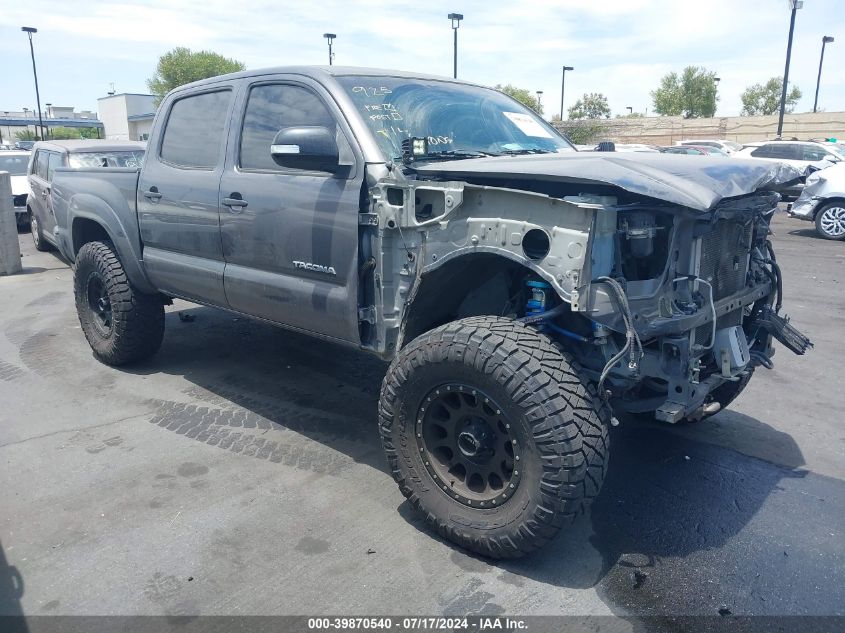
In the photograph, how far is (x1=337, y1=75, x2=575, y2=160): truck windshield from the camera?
11.8 feet

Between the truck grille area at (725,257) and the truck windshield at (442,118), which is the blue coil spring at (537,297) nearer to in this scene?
the truck grille area at (725,257)

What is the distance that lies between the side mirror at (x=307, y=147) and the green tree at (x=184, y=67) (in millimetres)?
51252

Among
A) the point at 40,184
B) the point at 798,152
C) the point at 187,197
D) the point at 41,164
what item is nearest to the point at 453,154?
the point at 187,197


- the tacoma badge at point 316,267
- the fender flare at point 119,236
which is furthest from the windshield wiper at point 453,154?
the fender flare at point 119,236

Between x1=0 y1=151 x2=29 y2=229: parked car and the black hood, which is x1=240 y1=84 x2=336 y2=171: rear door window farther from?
x1=0 y1=151 x2=29 y2=229: parked car

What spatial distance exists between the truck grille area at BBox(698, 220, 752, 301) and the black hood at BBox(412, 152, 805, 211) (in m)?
0.25

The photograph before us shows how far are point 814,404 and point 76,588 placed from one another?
15.0ft

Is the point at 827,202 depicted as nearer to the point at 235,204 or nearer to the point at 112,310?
the point at 235,204

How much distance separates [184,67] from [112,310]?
52.2 m

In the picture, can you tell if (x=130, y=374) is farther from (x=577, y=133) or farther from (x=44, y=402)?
(x=577, y=133)

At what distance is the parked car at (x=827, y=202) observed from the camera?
1271 cm

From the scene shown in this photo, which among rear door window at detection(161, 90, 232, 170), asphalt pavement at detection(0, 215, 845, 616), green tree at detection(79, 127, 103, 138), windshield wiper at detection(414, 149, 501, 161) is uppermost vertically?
green tree at detection(79, 127, 103, 138)

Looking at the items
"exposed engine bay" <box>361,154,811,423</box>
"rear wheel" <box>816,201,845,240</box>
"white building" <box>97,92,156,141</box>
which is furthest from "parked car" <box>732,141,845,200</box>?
"white building" <box>97,92,156,141</box>

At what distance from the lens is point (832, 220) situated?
12.8 m
